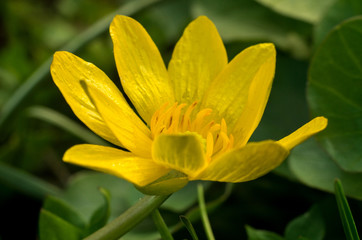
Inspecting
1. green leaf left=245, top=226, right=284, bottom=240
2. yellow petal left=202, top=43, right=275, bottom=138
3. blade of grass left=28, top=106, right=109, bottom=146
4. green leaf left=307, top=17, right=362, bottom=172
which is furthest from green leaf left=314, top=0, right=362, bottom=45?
blade of grass left=28, top=106, right=109, bottom=146

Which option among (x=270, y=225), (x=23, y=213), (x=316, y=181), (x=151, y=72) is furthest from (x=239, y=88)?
(x=23, y=213)

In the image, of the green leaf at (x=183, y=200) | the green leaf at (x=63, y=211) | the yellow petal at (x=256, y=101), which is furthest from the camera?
the green leaf at (x=183, y=200)

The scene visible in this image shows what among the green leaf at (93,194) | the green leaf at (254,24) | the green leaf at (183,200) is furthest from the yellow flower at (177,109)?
the green leaf at (254,24)

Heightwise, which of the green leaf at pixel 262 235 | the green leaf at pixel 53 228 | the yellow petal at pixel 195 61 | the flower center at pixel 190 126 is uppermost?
the yellow petal at pixel 195 61

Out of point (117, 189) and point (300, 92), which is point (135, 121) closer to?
point (117, 189)

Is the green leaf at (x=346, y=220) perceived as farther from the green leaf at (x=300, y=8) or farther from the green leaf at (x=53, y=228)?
the green leaf at (x=300, y=8)

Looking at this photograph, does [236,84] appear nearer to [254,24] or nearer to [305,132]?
[305,132]

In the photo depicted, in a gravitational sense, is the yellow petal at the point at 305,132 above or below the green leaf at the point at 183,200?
above
